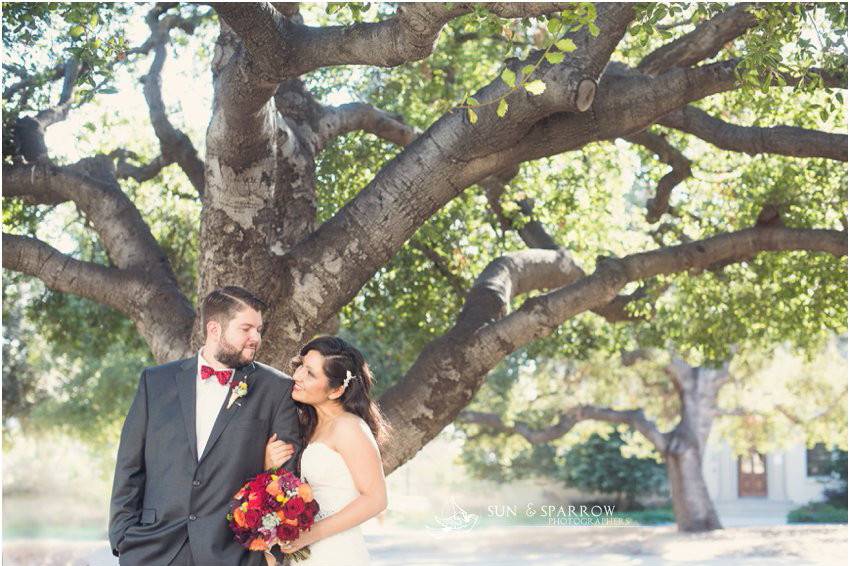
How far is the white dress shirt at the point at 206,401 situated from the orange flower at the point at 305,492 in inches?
21.3

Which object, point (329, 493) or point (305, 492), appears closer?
point (305, 492)

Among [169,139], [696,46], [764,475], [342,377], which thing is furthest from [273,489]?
[764,475]

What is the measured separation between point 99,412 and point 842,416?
19316 millimetres

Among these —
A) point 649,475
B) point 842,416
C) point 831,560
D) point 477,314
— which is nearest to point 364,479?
point 477,314

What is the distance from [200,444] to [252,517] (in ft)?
1.71

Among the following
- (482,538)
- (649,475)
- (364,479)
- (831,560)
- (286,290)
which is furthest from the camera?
(649,475)

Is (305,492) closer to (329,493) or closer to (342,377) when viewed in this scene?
(329,493)

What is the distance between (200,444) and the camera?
4922mm

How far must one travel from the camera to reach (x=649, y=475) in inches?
1372

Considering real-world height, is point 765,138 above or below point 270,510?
above

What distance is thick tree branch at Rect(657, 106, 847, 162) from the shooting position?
9016 mm

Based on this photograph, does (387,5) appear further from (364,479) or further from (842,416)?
(842,416)

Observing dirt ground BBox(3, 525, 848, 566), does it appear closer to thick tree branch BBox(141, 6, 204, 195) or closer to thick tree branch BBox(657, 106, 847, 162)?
thick tree branch BBox(141, 6, 204, 195)

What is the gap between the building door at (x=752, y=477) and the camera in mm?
40312
